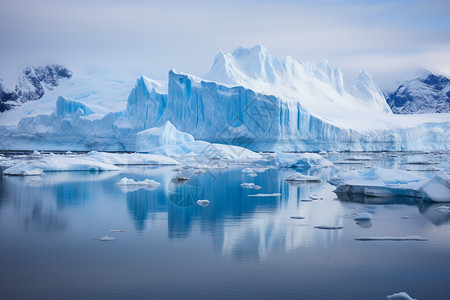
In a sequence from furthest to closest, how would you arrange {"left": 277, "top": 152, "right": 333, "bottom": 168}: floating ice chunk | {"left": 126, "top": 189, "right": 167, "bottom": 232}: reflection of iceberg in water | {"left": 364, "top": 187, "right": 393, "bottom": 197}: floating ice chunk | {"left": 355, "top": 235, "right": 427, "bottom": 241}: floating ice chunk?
1. {"left": 277, "top": 152, "right": 333, "bottom": 168}: floating ice chunk
2. {"left": 364, "top": 187, "right": 393, "bottom": 197}: floating ice chunk
3. {"left": 126, "top": 189, "right": 167, "bottom": 232}: reflection of iceberg in water
4. {"left": 355, "top": 235, "right": 427, "bottom": 241}: floating ice chunk

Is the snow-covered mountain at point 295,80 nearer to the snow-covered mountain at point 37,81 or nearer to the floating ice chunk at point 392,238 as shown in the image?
the floating ice chunk at point 392,238

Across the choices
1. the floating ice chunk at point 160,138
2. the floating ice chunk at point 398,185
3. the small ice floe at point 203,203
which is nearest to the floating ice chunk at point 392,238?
the floating ice chunk at point 398,185

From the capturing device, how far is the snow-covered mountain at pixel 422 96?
106312 millimetres

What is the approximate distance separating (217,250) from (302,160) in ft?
54.7

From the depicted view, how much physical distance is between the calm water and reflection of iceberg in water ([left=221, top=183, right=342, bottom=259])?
0.02 meters

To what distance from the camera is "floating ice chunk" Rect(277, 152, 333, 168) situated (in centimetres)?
2158

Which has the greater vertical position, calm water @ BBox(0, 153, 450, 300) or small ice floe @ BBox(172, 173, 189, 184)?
small ice floe @ BBox(172, 173, 189, 184)

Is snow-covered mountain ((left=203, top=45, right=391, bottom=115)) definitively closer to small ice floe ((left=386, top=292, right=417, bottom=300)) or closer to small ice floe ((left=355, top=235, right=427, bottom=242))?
small ice floe ((left=355, top=235, right=427, bottom=242))

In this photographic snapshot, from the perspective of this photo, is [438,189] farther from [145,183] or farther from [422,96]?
[422,96]

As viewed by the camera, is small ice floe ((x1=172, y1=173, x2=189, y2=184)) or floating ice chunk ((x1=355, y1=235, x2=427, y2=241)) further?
small ice floe ((x1=172, y1=173, x2=189, y2=184))

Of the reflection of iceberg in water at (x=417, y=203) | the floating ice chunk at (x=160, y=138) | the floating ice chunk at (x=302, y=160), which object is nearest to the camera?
the reflection of iceberg in water at (x=417, y=203)

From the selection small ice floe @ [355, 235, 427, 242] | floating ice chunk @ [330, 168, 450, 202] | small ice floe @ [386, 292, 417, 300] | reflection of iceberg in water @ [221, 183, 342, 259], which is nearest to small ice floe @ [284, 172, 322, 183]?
floating ice chunk @ [330, 168, 450, 202]

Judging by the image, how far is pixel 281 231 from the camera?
718 cm

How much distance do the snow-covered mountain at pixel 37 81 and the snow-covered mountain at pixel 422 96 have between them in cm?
7216
